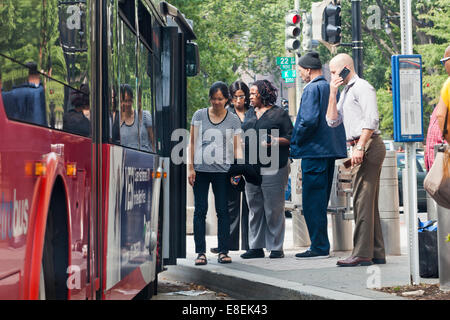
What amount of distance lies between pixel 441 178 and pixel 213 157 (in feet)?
12.0

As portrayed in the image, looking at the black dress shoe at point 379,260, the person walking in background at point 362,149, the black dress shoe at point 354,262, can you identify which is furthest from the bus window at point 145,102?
the black dress shoe at point 379,260

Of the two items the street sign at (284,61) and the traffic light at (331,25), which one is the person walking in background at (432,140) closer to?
the traffic light at (331,25)

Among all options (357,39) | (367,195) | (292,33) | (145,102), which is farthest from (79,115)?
(292,33)

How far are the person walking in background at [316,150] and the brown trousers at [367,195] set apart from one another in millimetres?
729

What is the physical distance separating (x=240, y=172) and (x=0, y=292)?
6.70 meters

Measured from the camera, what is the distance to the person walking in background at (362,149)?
8500 millimetres

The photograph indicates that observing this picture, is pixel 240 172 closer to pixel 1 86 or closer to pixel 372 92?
pixel 372 92

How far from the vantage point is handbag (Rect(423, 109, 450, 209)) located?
6117 millimetres

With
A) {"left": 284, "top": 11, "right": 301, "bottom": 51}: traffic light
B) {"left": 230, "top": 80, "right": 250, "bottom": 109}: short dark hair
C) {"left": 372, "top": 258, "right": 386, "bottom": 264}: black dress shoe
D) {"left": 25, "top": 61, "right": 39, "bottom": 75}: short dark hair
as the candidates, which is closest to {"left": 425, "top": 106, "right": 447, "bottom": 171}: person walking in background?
{"left": 372, "top": 258, "right": 386, "bottom": 264}: black dress shoe

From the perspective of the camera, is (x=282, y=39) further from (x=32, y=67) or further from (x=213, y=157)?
(x=32, y=67)

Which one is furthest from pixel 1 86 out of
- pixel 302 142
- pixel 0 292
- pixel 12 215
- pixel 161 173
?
pixel 302 142

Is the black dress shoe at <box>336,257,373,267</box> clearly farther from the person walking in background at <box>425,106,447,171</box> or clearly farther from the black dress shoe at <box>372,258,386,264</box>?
the person walking in background at <box>425,106,447,171</box>

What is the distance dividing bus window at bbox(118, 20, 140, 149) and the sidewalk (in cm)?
188

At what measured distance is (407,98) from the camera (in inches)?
282
